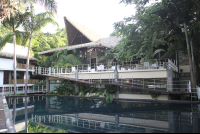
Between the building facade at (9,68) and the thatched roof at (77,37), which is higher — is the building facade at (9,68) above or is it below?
below

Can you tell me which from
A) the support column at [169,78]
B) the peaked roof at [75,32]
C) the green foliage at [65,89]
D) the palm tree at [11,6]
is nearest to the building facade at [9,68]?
the green foliage at [65,89]

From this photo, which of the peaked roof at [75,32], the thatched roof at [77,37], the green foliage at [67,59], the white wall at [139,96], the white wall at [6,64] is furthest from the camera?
the peaked roof at [75,32]

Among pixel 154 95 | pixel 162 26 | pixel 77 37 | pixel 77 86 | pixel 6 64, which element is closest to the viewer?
pixel 162 26

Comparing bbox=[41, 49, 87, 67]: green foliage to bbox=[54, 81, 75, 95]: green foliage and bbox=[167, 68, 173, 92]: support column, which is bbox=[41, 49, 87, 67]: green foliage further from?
bbox=[167, 68, 173, 92]: support column

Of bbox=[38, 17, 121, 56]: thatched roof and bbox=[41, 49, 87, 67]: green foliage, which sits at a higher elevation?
bbox=[38, 17, 121, 56]: thatched roof

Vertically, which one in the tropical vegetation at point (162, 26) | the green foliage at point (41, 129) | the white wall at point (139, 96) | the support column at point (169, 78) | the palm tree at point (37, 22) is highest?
the palm tree at point (37, 22)

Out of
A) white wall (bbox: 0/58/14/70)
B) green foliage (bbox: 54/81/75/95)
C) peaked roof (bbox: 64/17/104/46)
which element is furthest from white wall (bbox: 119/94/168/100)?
white wall (bbox: 0/58/14/70)

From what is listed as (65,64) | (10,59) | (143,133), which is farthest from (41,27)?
(143,133)

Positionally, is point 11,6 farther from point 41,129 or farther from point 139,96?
A: point 139,96

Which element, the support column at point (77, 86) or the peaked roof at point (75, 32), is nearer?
the support column at point (77, 86)

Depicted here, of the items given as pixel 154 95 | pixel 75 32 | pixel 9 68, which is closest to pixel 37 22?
pixel 75 32

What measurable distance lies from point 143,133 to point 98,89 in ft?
38.2

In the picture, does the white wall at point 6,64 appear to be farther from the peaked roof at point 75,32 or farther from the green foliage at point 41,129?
the green foliage at point 41,129

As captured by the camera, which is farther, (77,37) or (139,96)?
(77,37)
